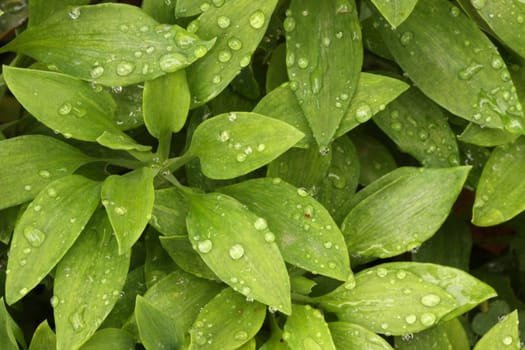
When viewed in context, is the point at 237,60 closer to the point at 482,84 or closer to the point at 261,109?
the point at 261,109

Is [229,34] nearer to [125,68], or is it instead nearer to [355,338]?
[125,68]

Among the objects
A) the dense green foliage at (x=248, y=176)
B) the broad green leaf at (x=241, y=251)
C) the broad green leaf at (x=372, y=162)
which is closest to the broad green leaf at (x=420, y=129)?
the dense green foliage at (x=248, y=176)

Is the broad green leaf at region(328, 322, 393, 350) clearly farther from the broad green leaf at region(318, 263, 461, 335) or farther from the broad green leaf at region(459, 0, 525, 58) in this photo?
the broad green leaf at region(459, 0, 525, 58)

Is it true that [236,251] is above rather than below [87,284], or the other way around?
above

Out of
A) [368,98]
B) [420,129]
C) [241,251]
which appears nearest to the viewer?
[241,251]

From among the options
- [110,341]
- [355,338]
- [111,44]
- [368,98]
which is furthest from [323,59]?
[110,341]

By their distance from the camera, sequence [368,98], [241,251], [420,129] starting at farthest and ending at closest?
[420,129], [368,98], [241,251]
